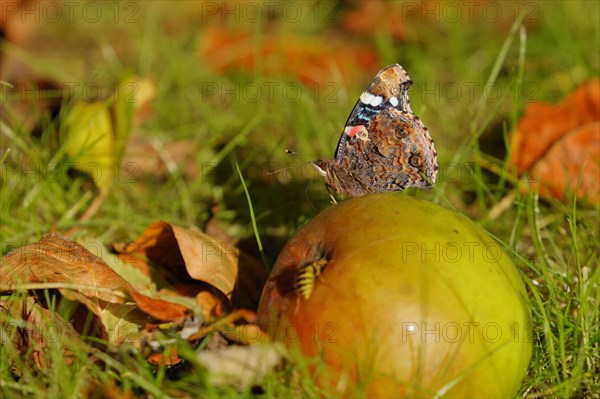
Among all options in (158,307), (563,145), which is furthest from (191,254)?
(563,145)

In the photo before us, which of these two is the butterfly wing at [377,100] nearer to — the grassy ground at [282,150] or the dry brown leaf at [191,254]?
the grassy ground at [282,150]

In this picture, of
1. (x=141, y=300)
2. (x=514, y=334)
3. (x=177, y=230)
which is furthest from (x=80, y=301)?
(x=514, y=334)

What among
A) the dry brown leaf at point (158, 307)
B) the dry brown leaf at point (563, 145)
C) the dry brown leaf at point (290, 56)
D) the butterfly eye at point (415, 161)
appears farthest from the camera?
the dry brown leaf at point (290, 56)

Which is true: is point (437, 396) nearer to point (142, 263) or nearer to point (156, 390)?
point (156, 390)

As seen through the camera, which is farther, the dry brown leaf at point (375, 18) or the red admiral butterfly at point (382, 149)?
the dry brown leaf at point (375, 18)

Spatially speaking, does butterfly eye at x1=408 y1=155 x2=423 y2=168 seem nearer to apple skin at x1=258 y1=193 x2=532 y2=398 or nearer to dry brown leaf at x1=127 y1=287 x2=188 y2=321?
apple skin at x1=258 y1=193 x2=532 y2=398

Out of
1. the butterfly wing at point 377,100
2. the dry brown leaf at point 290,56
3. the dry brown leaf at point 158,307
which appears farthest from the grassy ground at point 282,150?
the butterfly wing at point 377,100

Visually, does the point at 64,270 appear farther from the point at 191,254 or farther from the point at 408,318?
the point at 408,318
